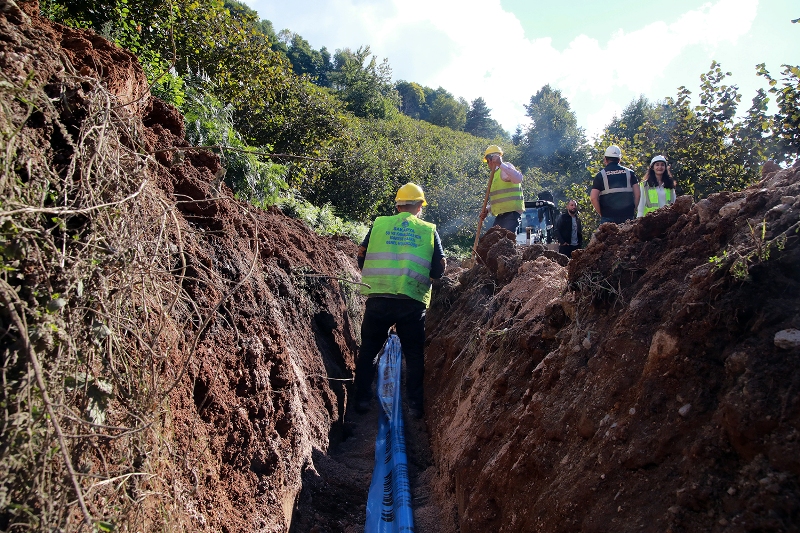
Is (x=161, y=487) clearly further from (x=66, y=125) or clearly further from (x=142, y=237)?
(x=66, y=125)

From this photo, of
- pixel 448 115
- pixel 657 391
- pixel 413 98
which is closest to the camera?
pixel 657 391

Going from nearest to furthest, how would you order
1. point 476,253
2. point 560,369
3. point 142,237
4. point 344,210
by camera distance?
1. point 142,237
2. point 560,369
3. point 476,253
4. point 344,210

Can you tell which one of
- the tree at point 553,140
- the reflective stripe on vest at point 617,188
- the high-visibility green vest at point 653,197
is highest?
the tree at point 553,140

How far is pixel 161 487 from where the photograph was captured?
219 centimetres

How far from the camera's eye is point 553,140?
48500 mm

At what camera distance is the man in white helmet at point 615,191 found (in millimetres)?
6637

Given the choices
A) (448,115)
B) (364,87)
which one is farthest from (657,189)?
(448,115)

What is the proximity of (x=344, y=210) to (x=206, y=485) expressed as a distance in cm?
1413

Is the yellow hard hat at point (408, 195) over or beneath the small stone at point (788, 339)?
over

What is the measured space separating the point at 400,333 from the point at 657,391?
3902mm

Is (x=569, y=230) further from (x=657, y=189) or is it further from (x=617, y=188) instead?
(x=657, y=189)

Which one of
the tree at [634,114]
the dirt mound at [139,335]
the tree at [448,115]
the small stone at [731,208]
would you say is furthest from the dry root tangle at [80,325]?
the tree at [448,115]

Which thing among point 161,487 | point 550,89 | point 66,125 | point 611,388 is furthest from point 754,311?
point 550,89

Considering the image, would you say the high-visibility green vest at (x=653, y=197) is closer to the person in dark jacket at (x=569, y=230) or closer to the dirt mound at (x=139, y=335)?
the person in dark jacket at (x=569, y=230)
